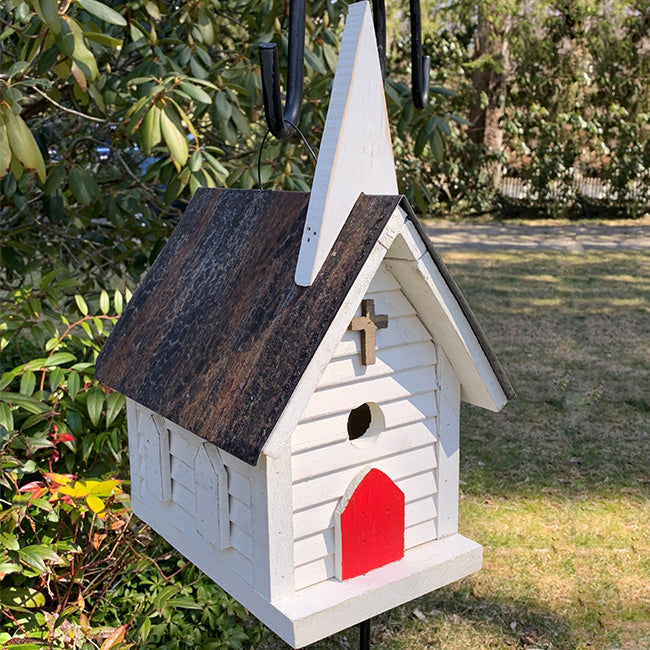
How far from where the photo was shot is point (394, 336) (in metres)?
1.63

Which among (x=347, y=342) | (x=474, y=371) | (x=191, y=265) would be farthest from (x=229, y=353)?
(x=474, y=371)

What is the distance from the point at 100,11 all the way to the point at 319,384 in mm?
1664

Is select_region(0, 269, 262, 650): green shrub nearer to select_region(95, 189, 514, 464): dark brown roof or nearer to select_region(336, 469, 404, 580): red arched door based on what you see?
select_region(95, 189, 514, 464): dark brown roof

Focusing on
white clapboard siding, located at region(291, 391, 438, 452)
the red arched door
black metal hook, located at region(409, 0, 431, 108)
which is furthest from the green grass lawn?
black metal hook, located at region(409, 0, 431, 108)

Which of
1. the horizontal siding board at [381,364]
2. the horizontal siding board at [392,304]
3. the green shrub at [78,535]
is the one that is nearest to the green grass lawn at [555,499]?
the green shrub at [78,535]

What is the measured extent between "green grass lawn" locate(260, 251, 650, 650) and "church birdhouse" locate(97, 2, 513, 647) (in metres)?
1.60

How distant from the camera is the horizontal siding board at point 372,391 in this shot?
154cm

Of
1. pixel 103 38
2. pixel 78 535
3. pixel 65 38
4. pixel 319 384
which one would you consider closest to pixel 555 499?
pixel 78 535

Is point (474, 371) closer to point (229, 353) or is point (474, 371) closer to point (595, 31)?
point (229, 353)

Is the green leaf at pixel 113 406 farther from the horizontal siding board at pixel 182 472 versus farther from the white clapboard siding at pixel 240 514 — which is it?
the white clapboard siding at pixel 240 514

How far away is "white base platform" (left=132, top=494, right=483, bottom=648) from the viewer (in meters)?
1.47

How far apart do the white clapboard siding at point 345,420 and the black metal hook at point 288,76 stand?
23.9 inches

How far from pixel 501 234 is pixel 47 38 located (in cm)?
1142

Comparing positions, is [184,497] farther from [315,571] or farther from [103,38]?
[103,38]
